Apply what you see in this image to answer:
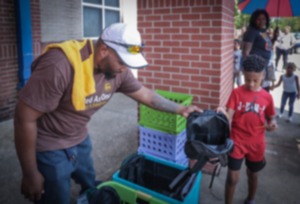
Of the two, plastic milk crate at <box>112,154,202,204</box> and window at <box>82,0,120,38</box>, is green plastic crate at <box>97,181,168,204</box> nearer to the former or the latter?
plastic milk crate at <box>112,154,202,204</box>

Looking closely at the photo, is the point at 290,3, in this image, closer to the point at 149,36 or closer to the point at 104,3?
the point at 149,36

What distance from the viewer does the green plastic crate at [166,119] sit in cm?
321

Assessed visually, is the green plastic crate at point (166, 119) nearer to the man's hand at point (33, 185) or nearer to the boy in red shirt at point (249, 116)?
the boy in red shirt at point (249, 116)

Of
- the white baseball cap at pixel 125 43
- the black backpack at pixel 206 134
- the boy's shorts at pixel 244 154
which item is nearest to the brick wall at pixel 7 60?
the white baseball cap at pixel 125 43

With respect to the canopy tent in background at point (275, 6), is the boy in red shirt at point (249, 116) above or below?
below

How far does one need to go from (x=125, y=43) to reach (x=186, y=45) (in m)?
1.77

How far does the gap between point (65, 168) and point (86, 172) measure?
1.32ft

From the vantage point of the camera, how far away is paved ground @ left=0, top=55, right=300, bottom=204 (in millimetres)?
3348

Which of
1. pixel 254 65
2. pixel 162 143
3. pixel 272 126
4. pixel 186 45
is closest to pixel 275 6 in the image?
pixel 186 45

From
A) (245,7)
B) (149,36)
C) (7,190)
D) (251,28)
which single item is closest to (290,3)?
(245,7)

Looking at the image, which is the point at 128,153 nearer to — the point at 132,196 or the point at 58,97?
the point at 132,196

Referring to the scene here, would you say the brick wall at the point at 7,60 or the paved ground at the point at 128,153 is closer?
the paved ground at the point at 128,153

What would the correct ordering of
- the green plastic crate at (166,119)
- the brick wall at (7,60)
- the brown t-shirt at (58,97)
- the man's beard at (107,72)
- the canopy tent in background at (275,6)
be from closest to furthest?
the brown t-shirt at (58,97)
the man's beard at (107,72)
the green plastic crate at (166,119)
the brick wall at (7,60)
the canopy tent in background at (275,6)

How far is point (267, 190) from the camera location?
137 inches
